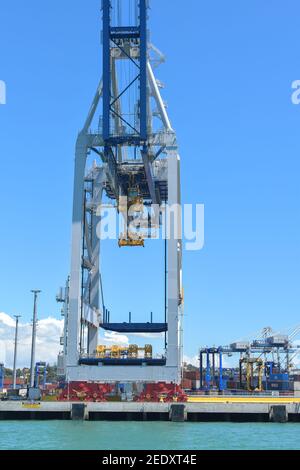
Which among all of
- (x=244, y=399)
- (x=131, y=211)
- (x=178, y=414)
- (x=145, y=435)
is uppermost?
(x=131, y=211)

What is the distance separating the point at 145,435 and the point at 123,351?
1851cm

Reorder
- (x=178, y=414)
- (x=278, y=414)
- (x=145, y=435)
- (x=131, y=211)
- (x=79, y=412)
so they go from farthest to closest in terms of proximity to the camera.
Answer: (x=131, y=211) < (x=79, y=412) < (x=278, y=414) < (x=178, y=414) < (x=145, y=435)

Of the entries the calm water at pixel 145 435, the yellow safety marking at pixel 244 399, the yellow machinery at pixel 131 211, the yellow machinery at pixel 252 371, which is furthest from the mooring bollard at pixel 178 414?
the yellow machinery at pixel 252 371

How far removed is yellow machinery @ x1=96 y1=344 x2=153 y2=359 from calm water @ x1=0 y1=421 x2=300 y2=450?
1069 cm

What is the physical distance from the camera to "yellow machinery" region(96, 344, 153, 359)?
151ft

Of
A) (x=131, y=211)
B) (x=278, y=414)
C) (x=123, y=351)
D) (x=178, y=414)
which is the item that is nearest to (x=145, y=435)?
(x=178, y=414)

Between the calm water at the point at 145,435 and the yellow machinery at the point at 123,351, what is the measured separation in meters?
10.7

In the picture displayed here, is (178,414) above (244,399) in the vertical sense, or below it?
below

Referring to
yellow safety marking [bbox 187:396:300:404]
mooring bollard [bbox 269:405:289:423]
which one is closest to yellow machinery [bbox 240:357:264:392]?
yellow safety marking [bbox 187:396:300:404]

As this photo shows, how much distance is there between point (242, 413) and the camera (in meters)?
37.2

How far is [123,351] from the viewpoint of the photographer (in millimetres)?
46969

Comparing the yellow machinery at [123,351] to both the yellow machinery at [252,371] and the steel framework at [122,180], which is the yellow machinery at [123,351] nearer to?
the steel framework at [122,180]

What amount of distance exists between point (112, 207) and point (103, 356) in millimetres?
12062

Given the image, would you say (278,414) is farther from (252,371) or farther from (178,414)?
(252,371)
